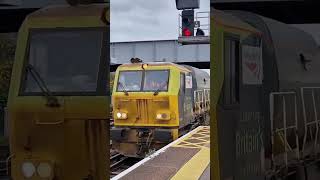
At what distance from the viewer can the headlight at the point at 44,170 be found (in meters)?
2.36

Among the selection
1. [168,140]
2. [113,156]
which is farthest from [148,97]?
[113,156]

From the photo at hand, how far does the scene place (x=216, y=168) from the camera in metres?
2.40

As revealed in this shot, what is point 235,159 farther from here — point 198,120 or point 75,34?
point 198,120

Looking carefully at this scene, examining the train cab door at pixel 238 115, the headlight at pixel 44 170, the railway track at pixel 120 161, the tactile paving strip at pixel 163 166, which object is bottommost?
the railway track at pixel 120 161

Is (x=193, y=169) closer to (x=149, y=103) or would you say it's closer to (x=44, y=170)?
(x=44, y=170)

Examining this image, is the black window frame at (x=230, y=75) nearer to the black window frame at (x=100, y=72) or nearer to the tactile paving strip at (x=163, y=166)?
the black window frame at (x=100, y=72)

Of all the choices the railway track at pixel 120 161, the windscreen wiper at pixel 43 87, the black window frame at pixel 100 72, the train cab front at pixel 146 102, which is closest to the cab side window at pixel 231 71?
the black window frame at pixel 100 72

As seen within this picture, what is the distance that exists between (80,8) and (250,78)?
3.56 ft

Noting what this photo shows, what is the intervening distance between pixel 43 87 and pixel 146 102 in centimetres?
884

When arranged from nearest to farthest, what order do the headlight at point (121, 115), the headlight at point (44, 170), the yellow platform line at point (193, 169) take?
1. the headlight at point (44, 170)
2. the yellow platform line at point (193, 169)
3. the headlight at point (121, 115)

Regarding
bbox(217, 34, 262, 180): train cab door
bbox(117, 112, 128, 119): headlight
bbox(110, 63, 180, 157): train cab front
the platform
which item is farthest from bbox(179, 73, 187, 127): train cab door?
bbox(217, 34, 262, 180): train cab door

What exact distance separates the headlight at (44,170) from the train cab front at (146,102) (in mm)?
8345

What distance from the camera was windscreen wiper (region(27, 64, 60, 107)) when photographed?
241cm

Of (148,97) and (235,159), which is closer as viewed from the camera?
(235,159)
